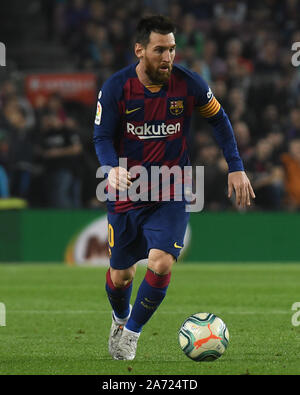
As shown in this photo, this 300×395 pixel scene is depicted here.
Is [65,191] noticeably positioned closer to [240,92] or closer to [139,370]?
[240,92]

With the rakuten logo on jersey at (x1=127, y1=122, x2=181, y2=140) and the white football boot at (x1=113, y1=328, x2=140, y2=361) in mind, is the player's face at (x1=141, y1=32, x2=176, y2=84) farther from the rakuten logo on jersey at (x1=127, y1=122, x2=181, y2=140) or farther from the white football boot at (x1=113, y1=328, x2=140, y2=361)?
the white football boot at (x1=113, y1=328, x2=140, y2=361)

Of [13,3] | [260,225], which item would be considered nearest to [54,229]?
[260,225]

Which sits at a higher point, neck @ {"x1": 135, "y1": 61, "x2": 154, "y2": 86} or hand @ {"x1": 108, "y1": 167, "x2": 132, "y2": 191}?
neck @ {"x1": 135, "y1": 61, "x2": 154, "y2": 86}

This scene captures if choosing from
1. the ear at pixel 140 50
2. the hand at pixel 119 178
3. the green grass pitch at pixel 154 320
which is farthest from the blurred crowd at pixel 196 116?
the hand at pixel 119 178

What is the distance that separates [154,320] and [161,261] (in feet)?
8.28

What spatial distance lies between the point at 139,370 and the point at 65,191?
10.1m

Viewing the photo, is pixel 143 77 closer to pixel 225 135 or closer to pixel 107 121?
pixel 107 121

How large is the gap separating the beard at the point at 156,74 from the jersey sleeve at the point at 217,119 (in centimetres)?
28

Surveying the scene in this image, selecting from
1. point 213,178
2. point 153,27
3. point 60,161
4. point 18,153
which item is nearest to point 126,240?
point 153,27

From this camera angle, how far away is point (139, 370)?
230 inches

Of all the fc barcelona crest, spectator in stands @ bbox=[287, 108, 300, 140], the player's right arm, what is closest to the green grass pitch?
the player's right arm

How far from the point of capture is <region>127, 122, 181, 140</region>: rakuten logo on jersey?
6613 mm

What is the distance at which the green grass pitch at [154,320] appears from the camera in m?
6.08

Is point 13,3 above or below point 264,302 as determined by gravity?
above
